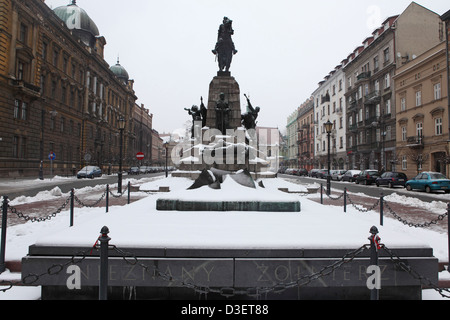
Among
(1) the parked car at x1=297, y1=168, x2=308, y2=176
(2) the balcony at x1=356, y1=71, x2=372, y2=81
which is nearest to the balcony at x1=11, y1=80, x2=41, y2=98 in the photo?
(1) the parked car at x1=297, y1=168, x2=308, y2=176

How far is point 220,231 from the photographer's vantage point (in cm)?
483

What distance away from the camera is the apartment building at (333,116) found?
52.6 metres

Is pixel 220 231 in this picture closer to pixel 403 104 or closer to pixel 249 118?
pixel 249 118

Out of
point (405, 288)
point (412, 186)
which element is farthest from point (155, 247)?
point (412, 186)

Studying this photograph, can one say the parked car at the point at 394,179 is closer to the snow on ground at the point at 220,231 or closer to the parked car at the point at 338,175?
the parked car at the point at 338,175

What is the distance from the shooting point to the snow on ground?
4098 millimetres

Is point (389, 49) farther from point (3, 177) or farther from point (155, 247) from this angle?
point (3, 177)

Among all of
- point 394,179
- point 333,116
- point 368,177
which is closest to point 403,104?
point 368,177

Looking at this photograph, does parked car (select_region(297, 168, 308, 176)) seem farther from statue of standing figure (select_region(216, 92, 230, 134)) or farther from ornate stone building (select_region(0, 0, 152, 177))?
statue of standing figure (select_region(216, 92, 230, 134))

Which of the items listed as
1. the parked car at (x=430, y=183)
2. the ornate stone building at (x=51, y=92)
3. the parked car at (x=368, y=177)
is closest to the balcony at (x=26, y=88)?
the ornate stone building at (x=51, y=92)

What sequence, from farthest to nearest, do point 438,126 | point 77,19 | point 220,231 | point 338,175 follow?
point 77,19, point 338,175, point 438,126, point 220,231

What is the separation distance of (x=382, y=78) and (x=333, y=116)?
18123 mm

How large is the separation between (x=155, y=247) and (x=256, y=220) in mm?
2367

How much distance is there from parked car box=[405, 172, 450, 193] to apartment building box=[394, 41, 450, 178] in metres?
4.37
